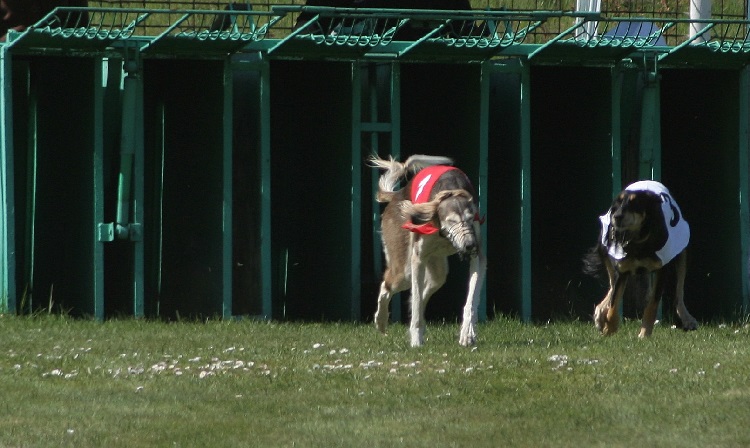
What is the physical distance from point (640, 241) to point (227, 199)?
11.0 feet

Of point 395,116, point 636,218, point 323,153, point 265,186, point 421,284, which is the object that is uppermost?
point 395,116

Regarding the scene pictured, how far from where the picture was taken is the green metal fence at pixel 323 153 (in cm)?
1112

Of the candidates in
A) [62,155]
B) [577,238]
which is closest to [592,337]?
[577,238]

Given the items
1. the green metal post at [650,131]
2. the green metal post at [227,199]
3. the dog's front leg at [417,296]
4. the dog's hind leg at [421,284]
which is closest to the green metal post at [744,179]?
the green metal post at [650,131]

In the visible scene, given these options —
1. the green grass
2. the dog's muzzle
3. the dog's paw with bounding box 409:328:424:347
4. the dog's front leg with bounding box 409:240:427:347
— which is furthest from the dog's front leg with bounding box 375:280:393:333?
the dog's muzzle

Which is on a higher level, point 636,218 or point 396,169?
point 396,169

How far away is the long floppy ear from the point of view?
353 inches

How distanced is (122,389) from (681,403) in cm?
271

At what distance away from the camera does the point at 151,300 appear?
38.5 ft

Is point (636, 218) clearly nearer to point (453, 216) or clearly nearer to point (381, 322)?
point (453, 216)

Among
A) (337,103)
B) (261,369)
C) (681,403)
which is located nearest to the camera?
(681,403)

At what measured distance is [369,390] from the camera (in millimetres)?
7102

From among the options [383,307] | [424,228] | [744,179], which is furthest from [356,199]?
[744,179]

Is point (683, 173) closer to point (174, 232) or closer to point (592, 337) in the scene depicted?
point (592, 337)
